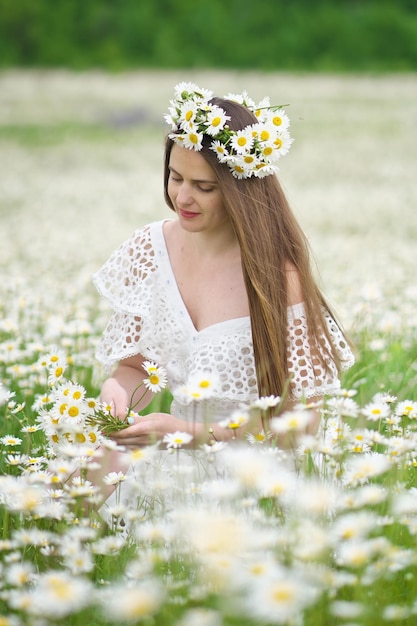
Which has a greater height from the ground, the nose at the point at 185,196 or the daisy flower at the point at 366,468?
the nose at the point at 185,196

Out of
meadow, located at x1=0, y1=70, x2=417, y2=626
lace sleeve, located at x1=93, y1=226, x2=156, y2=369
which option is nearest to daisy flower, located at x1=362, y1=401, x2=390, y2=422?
meadow, located at x1=0, y1=70, x2=417, y2=626

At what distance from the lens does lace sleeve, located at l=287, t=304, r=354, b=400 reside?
327 cm

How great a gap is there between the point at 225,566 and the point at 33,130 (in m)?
19.6

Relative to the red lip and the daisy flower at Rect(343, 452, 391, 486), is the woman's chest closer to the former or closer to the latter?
the red lip

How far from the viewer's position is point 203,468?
289cm

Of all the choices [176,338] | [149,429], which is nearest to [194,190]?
[176,338]

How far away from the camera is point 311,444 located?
2.22 meters

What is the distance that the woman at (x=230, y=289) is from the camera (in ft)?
10.8

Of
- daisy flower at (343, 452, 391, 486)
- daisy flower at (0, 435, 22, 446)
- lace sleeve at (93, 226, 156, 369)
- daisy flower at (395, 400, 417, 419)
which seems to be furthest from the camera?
lace sleeve at (93, 226, 156, 369)

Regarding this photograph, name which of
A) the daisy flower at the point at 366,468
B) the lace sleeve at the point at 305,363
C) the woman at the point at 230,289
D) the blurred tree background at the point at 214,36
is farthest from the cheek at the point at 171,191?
the blurred tree background at the point at 214,36

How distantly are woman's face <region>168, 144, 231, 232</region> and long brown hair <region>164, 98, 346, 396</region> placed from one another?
0.04 metres

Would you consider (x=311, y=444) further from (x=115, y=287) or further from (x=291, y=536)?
(x=115, y=287)

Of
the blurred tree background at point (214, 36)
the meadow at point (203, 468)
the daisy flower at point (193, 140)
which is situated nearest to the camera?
the meadow at point (203, 468)

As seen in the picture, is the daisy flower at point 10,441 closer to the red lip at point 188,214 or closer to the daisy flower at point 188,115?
the red lip at point 188,214
